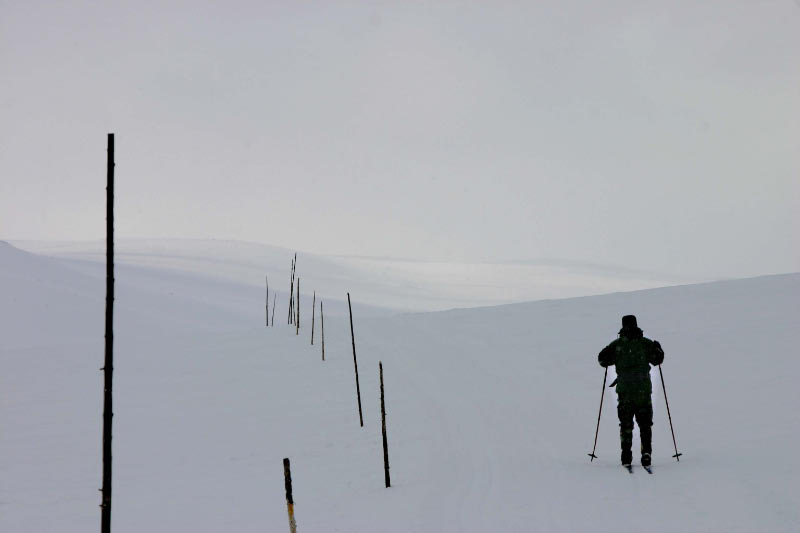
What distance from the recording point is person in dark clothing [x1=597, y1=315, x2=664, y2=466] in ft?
34.7

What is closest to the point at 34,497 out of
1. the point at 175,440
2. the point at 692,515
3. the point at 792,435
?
the point at 175,440

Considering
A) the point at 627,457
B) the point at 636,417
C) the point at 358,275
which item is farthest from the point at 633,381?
the point at 358,275

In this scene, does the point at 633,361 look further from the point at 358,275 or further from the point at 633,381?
the point at 358,275

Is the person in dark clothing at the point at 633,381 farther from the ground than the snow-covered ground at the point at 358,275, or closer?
closer

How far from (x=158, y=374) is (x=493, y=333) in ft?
41.5

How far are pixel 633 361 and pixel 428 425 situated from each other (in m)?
6.93

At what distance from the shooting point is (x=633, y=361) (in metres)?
10.8

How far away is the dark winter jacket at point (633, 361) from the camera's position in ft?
34.9

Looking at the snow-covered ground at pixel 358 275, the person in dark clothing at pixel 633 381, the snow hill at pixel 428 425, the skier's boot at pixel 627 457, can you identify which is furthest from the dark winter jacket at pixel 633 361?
the snow-covered ground at pixel 358 275

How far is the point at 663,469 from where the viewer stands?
10422 mm

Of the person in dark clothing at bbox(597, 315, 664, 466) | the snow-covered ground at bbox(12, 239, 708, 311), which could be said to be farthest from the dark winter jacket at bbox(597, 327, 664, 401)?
the snow-covered ground at bbox(12, 239, 708, 311)

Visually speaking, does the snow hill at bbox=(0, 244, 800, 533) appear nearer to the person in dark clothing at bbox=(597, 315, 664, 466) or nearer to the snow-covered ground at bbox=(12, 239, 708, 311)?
the person in dark clothing at bbox=(597, 315, 664, 466)

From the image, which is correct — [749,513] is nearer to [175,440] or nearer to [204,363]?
[175,440]

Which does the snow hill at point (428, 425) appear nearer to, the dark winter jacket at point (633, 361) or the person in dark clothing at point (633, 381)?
the person in dark clothing at point (633, 381)
